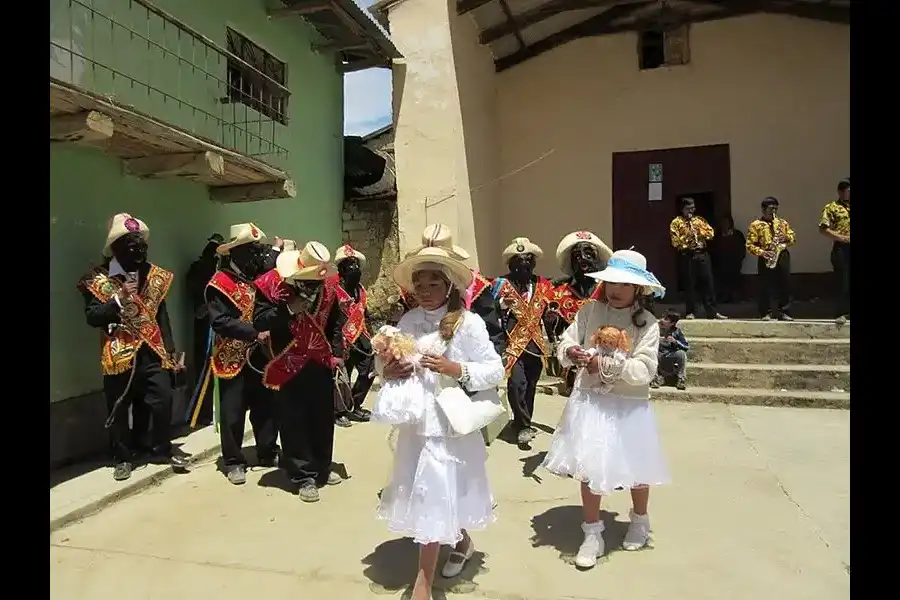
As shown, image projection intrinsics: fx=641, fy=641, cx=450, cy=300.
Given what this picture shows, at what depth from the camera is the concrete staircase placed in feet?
26.2

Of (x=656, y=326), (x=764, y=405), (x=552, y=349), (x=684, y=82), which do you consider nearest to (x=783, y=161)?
(x=684, y=82)

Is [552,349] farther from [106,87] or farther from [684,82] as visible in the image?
[684,82]

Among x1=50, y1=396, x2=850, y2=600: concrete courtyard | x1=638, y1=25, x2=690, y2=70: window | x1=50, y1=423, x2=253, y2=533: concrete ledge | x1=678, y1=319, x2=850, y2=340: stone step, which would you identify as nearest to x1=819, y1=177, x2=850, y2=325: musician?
x1=678, y1=319, x2=850, y2=340: stone step

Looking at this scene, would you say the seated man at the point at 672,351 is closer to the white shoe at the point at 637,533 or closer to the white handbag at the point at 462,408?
the white shoe at the point at 637,533

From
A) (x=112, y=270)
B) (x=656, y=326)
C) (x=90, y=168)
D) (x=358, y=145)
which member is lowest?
(x=656, y=326)

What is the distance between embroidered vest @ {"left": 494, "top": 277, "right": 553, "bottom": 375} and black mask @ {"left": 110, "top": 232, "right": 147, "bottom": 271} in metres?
3.11

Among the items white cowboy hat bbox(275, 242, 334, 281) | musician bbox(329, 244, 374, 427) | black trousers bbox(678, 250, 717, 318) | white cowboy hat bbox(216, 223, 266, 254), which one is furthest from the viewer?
black trousers bbox(678, 250, 717, 318)

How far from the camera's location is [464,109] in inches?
402

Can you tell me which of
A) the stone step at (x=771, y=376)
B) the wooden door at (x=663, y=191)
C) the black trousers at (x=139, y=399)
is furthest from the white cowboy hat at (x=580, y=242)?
the wooden door at (x=663, y=191)

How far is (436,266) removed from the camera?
325cm

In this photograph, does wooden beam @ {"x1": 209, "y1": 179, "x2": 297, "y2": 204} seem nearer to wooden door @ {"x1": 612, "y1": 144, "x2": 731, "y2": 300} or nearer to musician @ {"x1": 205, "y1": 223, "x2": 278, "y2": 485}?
musician @ {"x1": 205, "y1": 223, "x2": 278, "y2": 485}

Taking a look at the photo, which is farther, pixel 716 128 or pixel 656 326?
pixel 716 128

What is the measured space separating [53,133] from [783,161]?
1080 centimetres

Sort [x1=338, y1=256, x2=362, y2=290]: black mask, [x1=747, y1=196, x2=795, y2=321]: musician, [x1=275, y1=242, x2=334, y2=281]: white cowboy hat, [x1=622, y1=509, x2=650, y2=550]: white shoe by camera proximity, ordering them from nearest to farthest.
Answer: [x1=622, y1=509, x2=650, y2=550]: white shoe, [x1=275, y1=242, x2=334, y2=281]: white cowboy hat, [x1=338, y1=256, x2=362, y2=290]: black mask, [x1=747, y1=196, x2=795, y2=321]: musician
